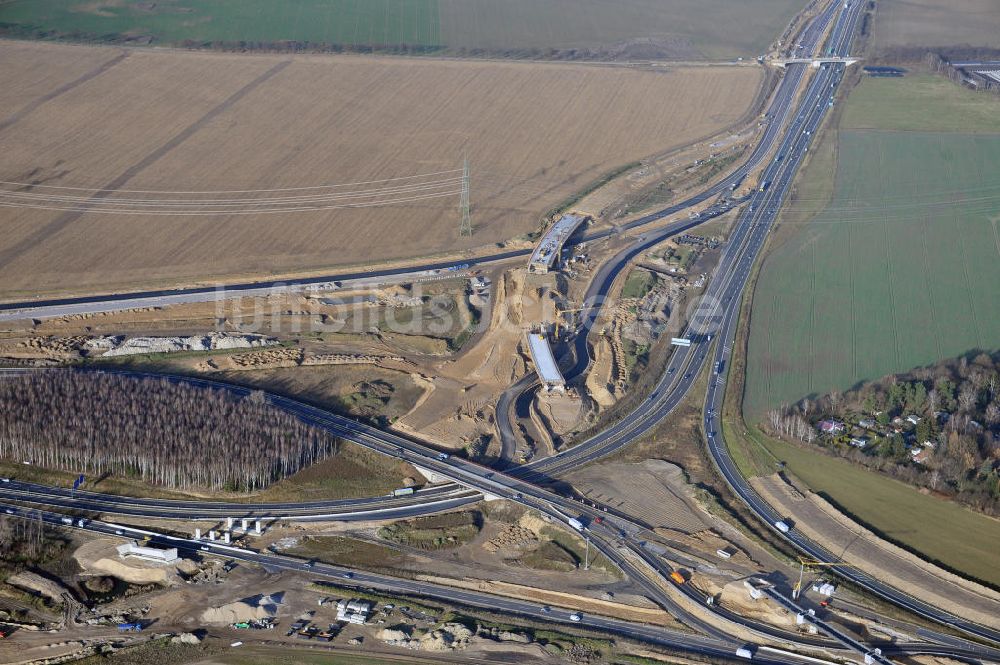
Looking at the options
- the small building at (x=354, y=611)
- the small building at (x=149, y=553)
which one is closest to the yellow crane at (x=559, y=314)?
the small building at (x=354, y=611)

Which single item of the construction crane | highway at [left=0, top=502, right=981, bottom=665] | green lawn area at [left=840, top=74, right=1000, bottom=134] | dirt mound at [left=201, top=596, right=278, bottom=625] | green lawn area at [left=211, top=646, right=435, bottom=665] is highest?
green lawn area at [left=840, top=74, right=1000, bottom=134]

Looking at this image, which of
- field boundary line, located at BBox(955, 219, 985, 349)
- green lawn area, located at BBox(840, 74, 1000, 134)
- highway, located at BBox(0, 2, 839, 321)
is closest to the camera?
highway, located at BBox(0, 2, 839, 321)

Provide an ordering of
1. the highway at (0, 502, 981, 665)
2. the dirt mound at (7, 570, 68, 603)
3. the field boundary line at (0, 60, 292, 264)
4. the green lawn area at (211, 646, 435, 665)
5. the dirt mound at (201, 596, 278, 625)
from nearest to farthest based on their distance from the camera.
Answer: the green lawn area at (211, 646, 435, 665) < the highway at (0, 502, 981, 665) < the dirt mound at (201, 596, 278, 625) < the dirt mound at (7, 570, 68, 603) < the field boundary line at (0, 60, 292, 264)

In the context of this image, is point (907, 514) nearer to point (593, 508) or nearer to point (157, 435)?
point (593, 508)

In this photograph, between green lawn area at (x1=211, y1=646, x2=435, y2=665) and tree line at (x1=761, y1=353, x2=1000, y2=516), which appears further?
tree line at (x1=761, y1=353, x2=1000, y2=516)

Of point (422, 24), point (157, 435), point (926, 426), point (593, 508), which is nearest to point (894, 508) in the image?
point (926, 426)

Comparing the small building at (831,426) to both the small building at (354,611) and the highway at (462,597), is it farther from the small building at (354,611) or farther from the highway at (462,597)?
the small building at (354,611)

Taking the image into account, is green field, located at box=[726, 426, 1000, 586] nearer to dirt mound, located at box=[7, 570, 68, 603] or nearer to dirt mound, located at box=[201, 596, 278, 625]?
dirt mound, located at box=[201, 596, 278, 625]

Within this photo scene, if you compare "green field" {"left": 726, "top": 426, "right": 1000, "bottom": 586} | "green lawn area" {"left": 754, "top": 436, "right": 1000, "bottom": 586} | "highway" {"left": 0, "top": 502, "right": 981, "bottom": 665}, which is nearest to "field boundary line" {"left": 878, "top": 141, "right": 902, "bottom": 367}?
"green field" {"left": 726, "top": 426, "right": 1000, "bottom": 586}
